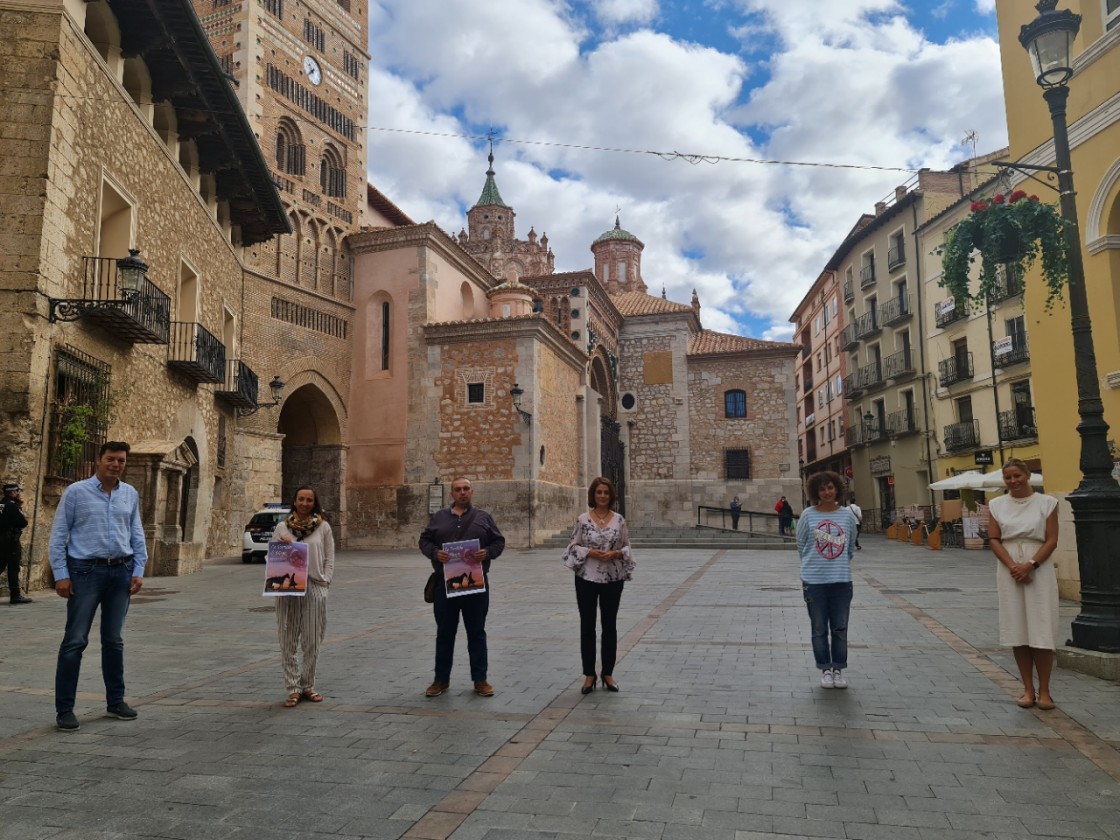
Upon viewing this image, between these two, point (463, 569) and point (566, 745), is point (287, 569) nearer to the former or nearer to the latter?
point (463, 569)

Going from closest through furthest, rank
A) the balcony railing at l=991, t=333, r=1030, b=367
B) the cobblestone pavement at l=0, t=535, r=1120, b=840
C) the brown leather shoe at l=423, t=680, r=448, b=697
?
1. the cobblestone pavement at l=0, t=535, r=1120, b=840
2. the brown leather shoe at l=423, t=680, r=448, b=697
3. the balcony railing at l=991, t=333, r=1030, b=367

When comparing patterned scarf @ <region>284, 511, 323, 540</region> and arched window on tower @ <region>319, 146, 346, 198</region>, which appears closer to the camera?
patterned scarf @ <region>284, 511, 323, 540</region>

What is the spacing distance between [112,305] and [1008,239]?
38.9 ft

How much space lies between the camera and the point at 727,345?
3819 centimetres

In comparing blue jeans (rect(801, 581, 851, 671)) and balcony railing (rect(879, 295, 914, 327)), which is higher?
balcony railing (rect(879, 295, 914, 327))

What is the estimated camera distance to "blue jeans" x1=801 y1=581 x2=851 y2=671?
19.1ft

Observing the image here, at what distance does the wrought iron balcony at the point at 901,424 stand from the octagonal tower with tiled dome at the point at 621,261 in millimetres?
23964

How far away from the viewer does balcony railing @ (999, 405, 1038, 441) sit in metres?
25.8

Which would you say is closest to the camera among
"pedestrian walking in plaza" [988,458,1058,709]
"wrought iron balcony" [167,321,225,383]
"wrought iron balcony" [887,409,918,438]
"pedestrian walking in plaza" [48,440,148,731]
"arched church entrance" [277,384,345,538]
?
"pedestrian walking in plaza" [48,440,148,731]

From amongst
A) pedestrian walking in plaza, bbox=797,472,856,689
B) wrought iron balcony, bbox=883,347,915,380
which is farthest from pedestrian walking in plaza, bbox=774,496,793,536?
pedestrian walking in plaza, bbox=797,472,856,689

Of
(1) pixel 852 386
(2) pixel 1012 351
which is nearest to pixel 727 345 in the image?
(1) pixel 852 386

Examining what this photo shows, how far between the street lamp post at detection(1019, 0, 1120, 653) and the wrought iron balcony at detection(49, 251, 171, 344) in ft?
39.4

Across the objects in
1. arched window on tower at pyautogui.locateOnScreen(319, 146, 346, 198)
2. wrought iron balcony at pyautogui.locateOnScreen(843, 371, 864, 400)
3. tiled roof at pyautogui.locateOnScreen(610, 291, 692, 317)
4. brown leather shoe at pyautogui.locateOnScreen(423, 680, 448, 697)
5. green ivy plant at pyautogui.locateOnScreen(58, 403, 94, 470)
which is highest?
arched window on tower at pyautogui.locateOnScreen(319, 146, 346, 198)

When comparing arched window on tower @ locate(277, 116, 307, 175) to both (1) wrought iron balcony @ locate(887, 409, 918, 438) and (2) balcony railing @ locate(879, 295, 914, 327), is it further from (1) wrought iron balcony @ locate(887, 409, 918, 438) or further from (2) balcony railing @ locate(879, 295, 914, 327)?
(1) wrought iron balcony @ locate(887, 409, 918, 438)
